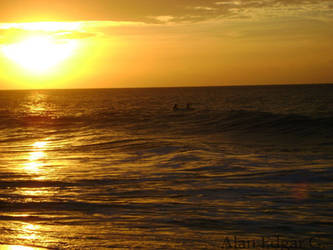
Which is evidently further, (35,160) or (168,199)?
(35,160)

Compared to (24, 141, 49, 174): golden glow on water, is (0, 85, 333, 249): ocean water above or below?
below

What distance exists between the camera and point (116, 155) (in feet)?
53.3

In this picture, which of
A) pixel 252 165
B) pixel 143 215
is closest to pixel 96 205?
pixel 143 215

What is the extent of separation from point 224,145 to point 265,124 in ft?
41.4

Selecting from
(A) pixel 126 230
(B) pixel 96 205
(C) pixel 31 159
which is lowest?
(A) pixel 126 230

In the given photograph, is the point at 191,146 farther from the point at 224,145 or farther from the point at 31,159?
the point at 31,159

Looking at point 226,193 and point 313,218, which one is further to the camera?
point 226,193

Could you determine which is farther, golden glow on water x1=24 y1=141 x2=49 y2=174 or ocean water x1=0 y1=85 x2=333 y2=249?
golden glow on water x1=24 y1=141 x2=49 y2=174

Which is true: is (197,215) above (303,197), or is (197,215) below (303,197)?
below

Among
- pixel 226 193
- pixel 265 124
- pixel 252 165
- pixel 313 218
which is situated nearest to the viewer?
pixel 313 218

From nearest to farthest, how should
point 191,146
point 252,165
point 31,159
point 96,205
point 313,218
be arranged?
point 313,218, point 96,205, point 252,165, point 31,159, point 191,146

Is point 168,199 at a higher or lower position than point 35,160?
lower

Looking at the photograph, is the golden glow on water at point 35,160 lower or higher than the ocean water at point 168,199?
higher

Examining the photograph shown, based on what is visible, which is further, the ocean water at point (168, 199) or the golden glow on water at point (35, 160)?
the golden glow on water at point (35, 160)
